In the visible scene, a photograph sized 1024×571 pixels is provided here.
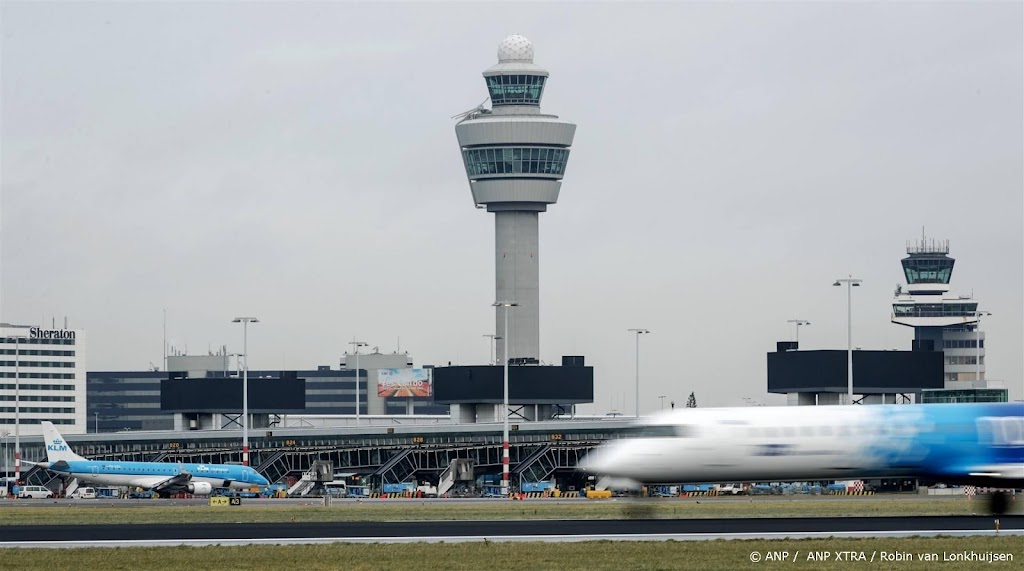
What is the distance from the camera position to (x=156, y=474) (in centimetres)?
13375

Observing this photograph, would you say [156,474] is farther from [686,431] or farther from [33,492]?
[686,431]

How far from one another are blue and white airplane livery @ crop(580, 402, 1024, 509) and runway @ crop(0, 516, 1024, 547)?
3.56 meters

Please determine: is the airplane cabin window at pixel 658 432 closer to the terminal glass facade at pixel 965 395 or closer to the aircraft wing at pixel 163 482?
the aircraft wing at pixel 163 482

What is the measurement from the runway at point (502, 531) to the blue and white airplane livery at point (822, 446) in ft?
11.7

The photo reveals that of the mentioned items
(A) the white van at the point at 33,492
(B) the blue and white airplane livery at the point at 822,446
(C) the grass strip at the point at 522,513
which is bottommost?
(A) the white van at the point at 33,492

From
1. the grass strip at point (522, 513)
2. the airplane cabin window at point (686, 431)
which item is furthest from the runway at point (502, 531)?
the grass strip at point (522, 513)

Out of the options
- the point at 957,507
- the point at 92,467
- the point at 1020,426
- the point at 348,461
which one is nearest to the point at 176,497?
the point at 92,467

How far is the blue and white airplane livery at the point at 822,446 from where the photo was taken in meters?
54.0

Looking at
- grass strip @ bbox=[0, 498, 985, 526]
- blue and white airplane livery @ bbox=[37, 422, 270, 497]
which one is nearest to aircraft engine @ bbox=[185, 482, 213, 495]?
blue and white airplane livery @ bbox=[37, 422, 270, 497]

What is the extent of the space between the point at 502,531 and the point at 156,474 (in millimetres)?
92393

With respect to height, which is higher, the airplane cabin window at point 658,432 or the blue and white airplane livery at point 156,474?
→ the airplane cabin window at point 658,432

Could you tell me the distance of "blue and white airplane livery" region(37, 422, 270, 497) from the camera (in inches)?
5079

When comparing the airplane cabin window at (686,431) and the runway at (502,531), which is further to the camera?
the airplane cabin window at (686,431)

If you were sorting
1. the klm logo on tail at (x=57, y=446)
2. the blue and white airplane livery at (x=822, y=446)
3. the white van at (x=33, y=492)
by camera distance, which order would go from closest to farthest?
the blue and white airplane livery at (x=822, y=446) → the white van at (x=33, y=492) → the klm logo on tail at (x=57, y=446)
